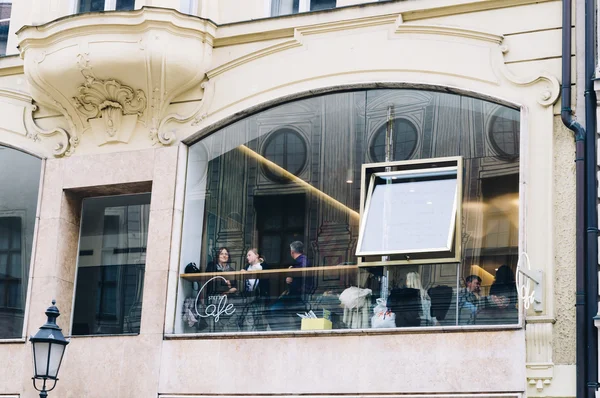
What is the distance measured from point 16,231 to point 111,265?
182 centimetres

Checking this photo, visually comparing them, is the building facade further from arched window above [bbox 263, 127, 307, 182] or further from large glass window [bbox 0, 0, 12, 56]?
large glass window [bbox 0, 0, 12, 56]

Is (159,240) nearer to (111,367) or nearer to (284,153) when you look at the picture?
(111,367)

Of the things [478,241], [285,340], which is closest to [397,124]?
[478,241]

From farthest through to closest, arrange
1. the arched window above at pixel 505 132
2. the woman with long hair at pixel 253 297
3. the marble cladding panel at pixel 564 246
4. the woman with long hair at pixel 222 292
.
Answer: the woman with long hair at pixel 222 292 → the woman with long hair at pixel 253 297 → the arched window above at pixel 505 132 → the marble cladding panel at pixel 564 246

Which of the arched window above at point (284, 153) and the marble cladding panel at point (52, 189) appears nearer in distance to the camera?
the arched window above at point (284, 153)

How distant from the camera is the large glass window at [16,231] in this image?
18.8 meters

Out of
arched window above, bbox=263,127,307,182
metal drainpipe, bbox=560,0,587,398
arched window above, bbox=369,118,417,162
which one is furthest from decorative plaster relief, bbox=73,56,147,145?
metal drainpipe, bbox=560,0,587,398

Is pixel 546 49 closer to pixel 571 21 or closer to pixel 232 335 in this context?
pixel 571 21

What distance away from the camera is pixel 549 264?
15.3 meters

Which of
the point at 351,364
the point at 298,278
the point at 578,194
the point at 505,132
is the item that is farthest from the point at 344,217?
the point at 578,194

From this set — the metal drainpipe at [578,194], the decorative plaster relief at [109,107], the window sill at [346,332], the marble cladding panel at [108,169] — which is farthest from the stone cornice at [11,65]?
the metal drainpipe at [578,194]

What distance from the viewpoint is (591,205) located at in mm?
15289

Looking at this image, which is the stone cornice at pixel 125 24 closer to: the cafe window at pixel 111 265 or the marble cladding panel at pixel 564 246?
the cafe window at pixel 111 265

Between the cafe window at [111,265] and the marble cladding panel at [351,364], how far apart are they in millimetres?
1313
